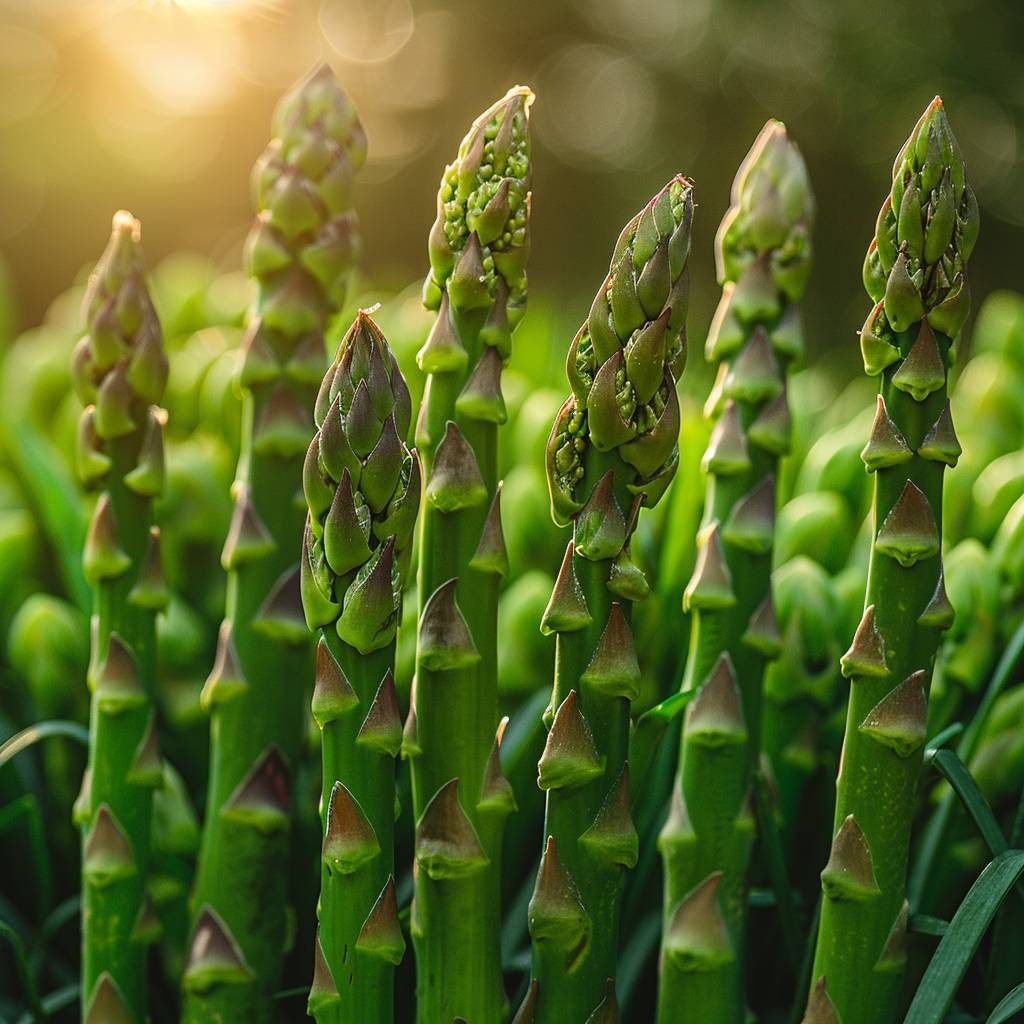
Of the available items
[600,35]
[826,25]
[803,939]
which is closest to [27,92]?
[600,35]

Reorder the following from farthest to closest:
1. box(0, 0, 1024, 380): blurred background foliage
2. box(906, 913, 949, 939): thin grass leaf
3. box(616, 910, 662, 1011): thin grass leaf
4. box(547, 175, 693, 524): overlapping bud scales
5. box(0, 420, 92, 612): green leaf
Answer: box(0, 0, 1024, 380): blurred background foliage, box(0, 420, 92, 612): green leaf, box(616, 910, 662, 1011): thin grass leaf, box(906, 913, 949, 939): thin grass leaf, box(547, 175, 693, 524): overlapping bud scales

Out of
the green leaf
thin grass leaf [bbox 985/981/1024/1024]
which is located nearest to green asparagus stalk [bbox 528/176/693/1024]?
thin grass leaf [bbox 985/981/1024/1024]

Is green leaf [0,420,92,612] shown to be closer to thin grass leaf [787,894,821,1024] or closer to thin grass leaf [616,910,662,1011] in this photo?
thin grass leaf [616,910,662,1011]

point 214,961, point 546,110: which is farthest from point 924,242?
point 546,110

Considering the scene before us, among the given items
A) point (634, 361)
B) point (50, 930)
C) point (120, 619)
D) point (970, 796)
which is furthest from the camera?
point (50, 930)

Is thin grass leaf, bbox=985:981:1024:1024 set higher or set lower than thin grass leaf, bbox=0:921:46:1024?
lower

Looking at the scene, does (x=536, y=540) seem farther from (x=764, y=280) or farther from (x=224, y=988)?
(x=224, y=988)

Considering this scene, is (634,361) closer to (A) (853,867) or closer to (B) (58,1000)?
(A) (853,867)
